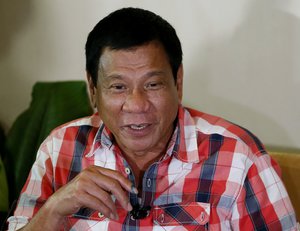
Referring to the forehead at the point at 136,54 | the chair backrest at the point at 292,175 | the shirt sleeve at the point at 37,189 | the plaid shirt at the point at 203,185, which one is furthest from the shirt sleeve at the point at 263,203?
the shirt sleeve at the point at 37,189

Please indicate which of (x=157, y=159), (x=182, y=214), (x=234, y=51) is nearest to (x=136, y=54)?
(x=157, y=159)

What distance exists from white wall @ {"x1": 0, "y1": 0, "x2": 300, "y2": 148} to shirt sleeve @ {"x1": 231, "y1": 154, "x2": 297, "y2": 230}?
43 cm

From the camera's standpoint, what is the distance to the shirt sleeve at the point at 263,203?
1.15 metres

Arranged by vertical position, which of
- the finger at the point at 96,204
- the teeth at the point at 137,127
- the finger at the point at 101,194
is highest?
the teeth at the point at 137,127

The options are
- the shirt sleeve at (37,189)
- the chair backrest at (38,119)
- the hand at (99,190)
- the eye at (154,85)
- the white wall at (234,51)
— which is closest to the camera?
the hand at (99,190)

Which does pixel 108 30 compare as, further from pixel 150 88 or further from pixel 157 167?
pixel 157 167

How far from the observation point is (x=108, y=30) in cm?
112

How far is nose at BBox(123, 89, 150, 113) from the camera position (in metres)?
1.11

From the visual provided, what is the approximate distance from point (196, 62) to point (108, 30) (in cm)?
59

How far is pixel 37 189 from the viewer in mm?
1335

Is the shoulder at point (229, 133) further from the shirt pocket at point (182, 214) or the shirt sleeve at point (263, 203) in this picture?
the shirt pocket at point (182, 214)

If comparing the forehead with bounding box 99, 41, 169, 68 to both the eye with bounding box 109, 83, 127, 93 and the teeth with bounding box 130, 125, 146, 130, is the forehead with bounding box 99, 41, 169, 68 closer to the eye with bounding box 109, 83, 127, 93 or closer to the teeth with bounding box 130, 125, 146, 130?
the eye with bounding box 109, 83, 127, 93

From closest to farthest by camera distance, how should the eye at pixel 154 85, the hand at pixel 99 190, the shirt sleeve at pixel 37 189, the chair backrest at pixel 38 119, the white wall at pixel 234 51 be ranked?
the hand at pixel 99 190 → the eye at pixel 154 85 → the shirt sleeve at pixel 37 189 → the white wall at pixel 234 51 → the chair backrest at pixel 38 119

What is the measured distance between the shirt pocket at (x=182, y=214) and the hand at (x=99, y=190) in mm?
153
